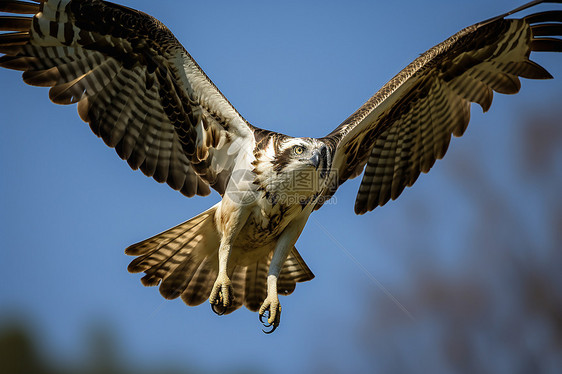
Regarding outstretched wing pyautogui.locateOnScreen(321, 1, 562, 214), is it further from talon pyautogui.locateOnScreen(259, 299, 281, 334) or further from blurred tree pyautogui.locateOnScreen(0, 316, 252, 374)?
blurred tree pyautogui.locateOnScreen(0, 316, 252, 374)

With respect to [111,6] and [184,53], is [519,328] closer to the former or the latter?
[184,53]

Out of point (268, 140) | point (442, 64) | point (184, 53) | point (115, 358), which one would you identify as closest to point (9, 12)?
point (184, 53)

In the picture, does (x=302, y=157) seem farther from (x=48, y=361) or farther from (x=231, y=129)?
(x=48, y=361)

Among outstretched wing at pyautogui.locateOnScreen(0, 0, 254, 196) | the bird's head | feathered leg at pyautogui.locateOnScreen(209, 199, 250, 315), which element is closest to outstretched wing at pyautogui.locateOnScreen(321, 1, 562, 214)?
the bird's head

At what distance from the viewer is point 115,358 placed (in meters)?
17.6

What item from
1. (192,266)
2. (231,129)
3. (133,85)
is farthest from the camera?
(192,266)

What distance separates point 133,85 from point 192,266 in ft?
6.03

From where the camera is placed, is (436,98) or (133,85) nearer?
(133,85)

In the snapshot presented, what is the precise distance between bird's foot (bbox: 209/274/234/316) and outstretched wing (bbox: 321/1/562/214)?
1473mm

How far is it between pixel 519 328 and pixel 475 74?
452 centimetres

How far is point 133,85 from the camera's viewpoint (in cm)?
667

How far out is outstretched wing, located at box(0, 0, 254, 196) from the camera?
243 inches

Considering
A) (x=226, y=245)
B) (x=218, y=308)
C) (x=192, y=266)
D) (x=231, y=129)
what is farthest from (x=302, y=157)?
(x=192, y=266)

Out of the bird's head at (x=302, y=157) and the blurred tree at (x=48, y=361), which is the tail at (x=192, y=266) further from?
the blurred tree at (x=48, y=361)
